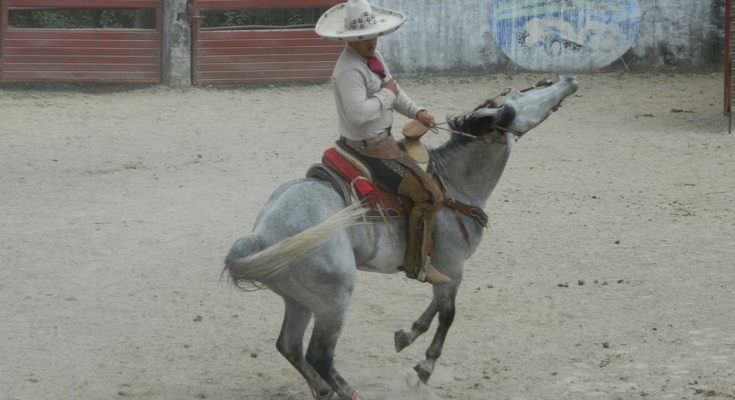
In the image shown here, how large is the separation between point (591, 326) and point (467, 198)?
1.38 meters

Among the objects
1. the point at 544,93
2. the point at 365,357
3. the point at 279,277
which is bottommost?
the point at 365,357

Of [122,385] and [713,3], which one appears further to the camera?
[713,3]

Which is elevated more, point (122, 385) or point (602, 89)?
point (602, 89)

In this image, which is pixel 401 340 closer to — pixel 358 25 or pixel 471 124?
pixel 471 124

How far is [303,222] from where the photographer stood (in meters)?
5.36

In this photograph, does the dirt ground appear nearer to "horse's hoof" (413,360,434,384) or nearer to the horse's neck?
"horse's hoof" (413,360,434,384)

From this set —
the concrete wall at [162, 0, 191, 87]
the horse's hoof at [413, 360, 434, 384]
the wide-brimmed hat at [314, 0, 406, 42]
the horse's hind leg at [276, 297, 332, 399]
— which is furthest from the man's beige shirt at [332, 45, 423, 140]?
the concrete wall at [162, 0, 191, 87]

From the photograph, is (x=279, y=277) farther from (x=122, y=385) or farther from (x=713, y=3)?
(x=713, y=3)

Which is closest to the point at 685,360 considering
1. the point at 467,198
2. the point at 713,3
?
the point at 467,198

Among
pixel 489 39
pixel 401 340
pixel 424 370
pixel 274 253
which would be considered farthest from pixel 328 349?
pixel 489 39

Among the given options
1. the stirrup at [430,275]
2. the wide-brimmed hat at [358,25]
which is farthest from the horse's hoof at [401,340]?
the wide-brimmed hat at [358,25]

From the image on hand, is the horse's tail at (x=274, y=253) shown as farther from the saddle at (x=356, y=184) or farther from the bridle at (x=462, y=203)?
the bridle at (x=462, y=203)

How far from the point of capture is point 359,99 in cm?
560

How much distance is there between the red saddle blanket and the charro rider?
62 millimetres
